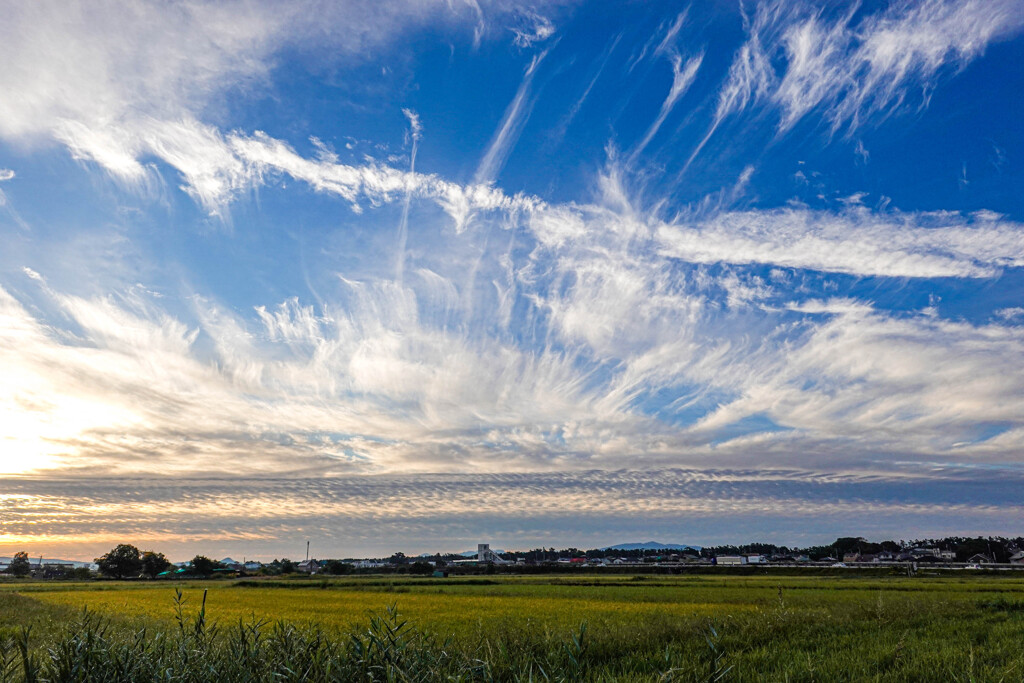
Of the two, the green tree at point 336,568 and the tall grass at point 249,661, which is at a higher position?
the green tree at point 336,568

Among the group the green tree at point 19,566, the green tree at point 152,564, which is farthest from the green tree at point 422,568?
the green tree at point 19,566

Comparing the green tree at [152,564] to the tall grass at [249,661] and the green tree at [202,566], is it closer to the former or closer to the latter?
the green tree at [202,566]

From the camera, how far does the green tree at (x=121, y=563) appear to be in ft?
378

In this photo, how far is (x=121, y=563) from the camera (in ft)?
380

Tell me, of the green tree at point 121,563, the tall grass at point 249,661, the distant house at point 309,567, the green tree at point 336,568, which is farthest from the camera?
the distant house at point 309,567

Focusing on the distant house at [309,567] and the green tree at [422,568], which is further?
the distant house at [309,567]

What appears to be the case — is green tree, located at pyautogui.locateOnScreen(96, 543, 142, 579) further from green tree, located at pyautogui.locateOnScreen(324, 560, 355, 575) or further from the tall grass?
the tall grass

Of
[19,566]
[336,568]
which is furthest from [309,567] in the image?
[19,566]

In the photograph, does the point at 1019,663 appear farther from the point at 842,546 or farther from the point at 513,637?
the point at 842,546

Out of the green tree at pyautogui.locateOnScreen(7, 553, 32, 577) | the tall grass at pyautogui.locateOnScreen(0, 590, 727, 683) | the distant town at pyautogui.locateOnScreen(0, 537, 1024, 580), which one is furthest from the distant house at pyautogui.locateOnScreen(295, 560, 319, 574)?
the tall grass at pyautogui.locateOnScreen(0, 590, 727, 683)

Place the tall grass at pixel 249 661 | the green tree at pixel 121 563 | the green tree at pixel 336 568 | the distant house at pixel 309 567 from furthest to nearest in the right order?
the distant house at pixel 309 567 → the green tree at pixel 336 568 → the green tree at pixel 121 563 → the tall grass at pixel 249 661

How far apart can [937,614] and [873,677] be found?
1444cm

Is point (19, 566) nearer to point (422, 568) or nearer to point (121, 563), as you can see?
point (121, 563)

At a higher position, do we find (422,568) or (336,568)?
(336,568)
